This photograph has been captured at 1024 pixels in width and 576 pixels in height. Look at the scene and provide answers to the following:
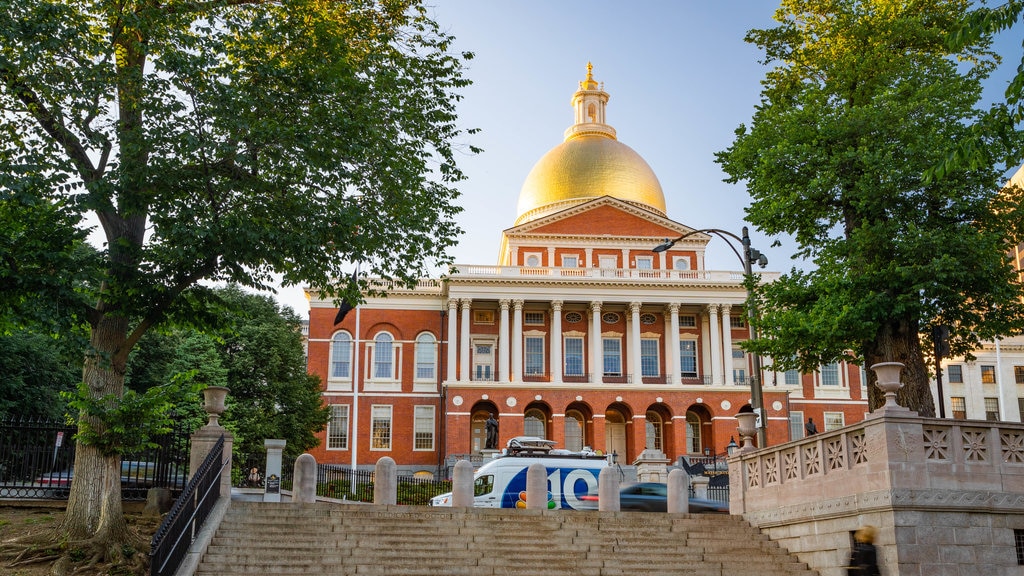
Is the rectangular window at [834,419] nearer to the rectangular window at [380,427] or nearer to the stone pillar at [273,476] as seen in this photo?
the rectangular window at [380,427]

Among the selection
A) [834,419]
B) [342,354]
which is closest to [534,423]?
[342,354]

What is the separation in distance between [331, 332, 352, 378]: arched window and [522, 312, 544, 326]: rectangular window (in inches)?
433

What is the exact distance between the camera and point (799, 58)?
23.8 m

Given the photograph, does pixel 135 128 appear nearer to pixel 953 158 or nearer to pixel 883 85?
pixel 953 158

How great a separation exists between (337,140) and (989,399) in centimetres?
6384

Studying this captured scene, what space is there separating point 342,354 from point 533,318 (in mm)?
12125

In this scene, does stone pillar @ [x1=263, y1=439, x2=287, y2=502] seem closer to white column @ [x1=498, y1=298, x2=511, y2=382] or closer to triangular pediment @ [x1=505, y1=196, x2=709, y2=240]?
white column @ [x1=498, y1=298, x2=511, y2=382]

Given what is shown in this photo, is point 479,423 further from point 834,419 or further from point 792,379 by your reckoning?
A: point 834,419

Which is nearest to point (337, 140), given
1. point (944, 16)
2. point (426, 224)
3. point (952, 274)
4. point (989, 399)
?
point (426, 224)

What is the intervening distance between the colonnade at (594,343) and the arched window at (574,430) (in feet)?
8.28

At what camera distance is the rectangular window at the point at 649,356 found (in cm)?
5944

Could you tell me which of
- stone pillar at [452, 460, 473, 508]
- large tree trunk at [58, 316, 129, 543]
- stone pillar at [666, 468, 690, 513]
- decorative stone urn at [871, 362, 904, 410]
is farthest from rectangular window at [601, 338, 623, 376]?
large tree trunk at [58, 316, 129, 543]

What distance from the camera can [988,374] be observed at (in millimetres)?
67750

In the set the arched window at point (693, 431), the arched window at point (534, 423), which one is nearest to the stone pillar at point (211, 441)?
the arched window at point (534, 423)
